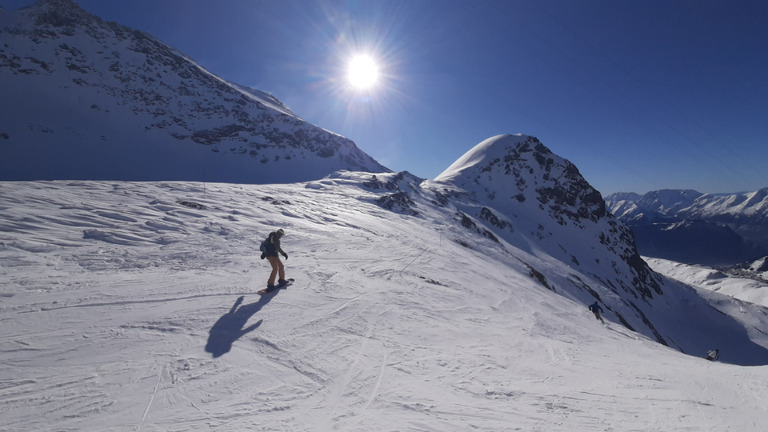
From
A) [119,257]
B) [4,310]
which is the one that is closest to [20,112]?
[119,257]

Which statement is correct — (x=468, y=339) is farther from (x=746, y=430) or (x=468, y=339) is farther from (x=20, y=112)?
(x=20, y=112)

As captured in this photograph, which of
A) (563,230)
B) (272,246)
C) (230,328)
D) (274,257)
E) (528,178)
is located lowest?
(230,328)

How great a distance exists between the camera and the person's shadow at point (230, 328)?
496 centimetres

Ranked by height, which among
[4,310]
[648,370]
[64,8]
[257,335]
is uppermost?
[64,8]

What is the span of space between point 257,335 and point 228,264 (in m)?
4.93

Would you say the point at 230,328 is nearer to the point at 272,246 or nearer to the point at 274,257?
the point at 274,257

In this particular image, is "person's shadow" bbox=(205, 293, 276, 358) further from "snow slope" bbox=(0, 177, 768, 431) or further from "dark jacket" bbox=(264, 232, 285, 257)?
"dark jacket" bbox=(264, 232, 285, 257)

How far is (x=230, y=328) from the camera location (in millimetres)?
5660

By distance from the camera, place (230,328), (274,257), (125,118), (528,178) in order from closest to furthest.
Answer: (230,328)
(274,257)
(125,118)
(528,178)

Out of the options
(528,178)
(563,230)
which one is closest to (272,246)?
(563,230)

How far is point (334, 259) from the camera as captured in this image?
12039 mm

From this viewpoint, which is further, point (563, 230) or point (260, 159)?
point (563, 230)

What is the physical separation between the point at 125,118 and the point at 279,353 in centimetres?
7398

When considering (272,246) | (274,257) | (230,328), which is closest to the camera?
(230,328)
